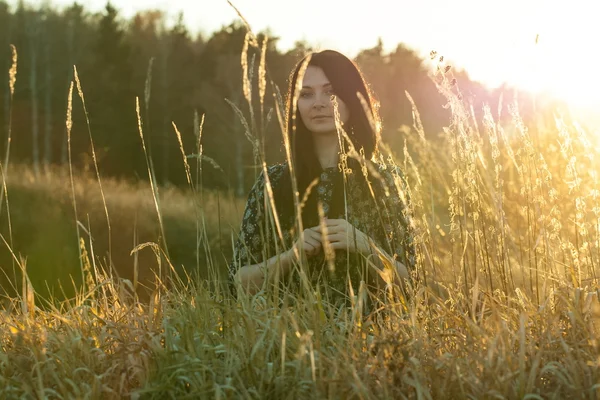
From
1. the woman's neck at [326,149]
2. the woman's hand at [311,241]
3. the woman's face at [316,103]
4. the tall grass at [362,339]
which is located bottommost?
the tall grass at [362,339]

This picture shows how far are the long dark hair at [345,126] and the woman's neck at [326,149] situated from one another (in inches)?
0.9

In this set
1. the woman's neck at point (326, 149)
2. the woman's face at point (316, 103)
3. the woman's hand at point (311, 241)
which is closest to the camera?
the woman's hand at point (311, 241)

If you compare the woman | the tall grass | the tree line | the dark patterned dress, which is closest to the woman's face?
the woman

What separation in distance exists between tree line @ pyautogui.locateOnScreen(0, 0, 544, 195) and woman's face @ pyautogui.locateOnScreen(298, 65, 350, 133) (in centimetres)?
1879

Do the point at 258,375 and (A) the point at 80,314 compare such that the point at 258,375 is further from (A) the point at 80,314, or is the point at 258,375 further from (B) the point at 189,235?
(B) the point at 189,235

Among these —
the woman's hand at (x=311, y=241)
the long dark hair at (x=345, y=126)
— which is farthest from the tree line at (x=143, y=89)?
the woman's hand at (x=311, y=241)

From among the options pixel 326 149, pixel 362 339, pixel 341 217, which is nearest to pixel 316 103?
pixel 326 149

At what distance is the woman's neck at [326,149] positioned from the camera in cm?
343

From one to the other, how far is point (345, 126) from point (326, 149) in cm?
20

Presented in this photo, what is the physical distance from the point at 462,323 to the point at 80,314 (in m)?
1.23

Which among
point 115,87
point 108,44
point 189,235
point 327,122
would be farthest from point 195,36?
point 327,122

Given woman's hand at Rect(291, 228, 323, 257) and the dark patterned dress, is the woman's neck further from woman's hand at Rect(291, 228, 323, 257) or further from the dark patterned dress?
woman's hand at Rect(291, 228, 323, 257)

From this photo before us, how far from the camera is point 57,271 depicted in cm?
746

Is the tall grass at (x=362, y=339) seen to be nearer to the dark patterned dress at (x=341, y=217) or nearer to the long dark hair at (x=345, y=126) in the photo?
the dark patterned dress at (x=341, y=217)
